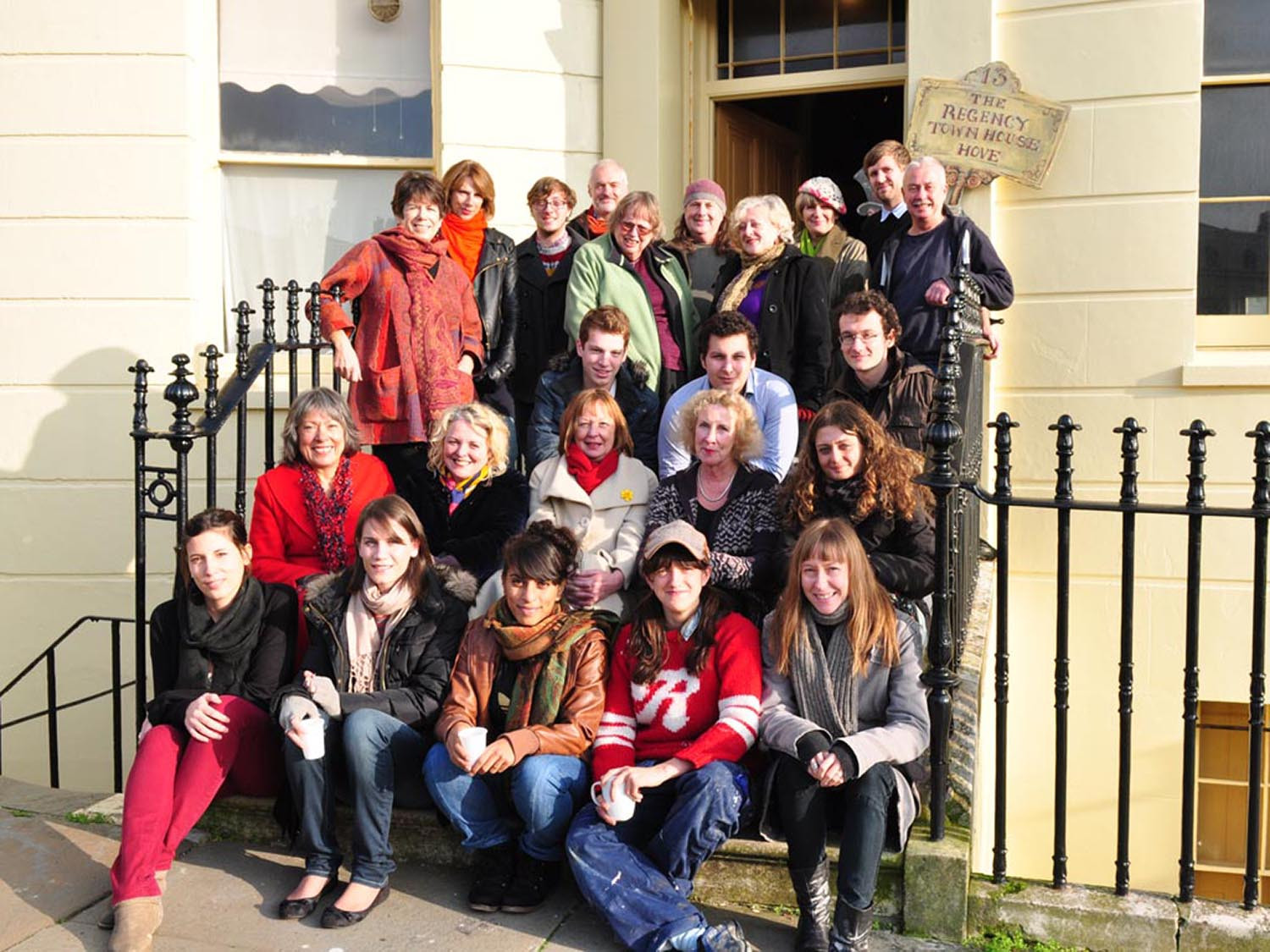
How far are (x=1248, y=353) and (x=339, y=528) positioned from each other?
14.4ft

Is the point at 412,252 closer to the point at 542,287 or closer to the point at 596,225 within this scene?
the point at 542,287

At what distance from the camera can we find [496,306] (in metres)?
5.71

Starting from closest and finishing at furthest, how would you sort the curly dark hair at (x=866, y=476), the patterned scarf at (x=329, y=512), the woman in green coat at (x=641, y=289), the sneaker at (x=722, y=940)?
the sneaker at (x=722, y=940) < the curly dark hair at (x=866, y=476) < the patterned scarf at (x=329, y=512) < the woman in green coat at (x=641, y=289)

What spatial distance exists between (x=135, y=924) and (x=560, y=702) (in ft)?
4.20

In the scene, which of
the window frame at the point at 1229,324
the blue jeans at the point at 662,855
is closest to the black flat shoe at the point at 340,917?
the blue jeans at the point at 662,855

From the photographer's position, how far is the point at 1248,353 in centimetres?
630

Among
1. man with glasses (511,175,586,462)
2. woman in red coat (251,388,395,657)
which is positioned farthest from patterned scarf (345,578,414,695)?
man with glasses (511,175,586,462)

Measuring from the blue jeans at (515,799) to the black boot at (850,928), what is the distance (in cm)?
79

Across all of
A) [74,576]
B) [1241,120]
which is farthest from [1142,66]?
[74,576]

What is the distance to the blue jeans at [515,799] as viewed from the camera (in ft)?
12.1

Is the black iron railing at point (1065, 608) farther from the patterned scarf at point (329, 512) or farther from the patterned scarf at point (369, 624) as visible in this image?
the patterned scarf at point (329, 512)

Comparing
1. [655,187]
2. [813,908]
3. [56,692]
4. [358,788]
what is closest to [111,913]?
[358,788]

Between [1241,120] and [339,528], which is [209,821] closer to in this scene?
[339,528]

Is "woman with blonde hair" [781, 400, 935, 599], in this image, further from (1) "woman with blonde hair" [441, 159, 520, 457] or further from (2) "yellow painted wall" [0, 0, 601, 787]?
(2) "yellow painted wall" [0, 0, 601, 787]
